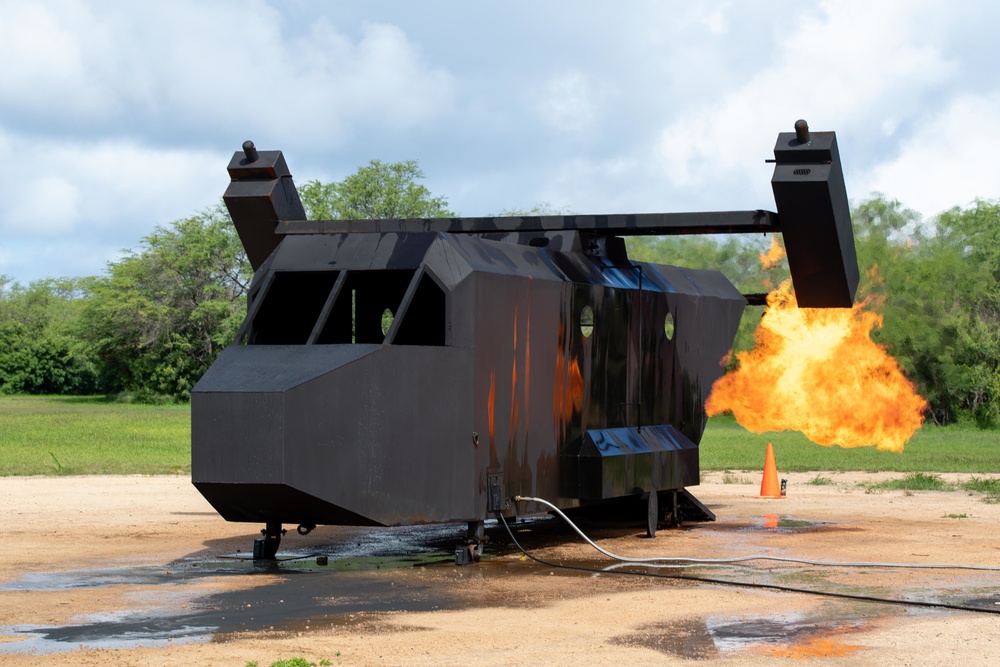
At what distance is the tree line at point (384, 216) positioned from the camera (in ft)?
140

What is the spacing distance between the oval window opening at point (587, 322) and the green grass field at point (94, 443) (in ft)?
40.4

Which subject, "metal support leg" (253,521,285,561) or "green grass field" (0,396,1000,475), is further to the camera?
"green grass field" (0,396,1000,475)

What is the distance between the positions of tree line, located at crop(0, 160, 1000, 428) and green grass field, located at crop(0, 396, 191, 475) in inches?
538

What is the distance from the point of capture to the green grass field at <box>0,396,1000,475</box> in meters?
26.0

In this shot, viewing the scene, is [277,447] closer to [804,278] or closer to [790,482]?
[804,278]

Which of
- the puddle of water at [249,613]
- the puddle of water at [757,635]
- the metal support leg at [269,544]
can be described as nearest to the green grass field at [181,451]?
the metal support leg at [269,544]

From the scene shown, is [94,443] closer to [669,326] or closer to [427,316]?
[669,326]

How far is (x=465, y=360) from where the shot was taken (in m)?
12.4

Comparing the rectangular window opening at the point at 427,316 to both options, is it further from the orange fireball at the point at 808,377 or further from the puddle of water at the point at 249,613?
the orange fireball at the point at 808,377

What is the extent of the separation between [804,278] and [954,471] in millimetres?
11969

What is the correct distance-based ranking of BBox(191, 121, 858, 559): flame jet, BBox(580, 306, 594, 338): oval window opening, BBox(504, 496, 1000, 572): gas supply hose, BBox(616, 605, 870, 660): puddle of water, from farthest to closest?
BBox(580, 306, 594, 338): oval window opening → BBox(504, 496, 1000, 572): gas supply hose → BBox(191, 121, 858, 559): flame jet → BBox(616, 605, 870, 660): puddle of water

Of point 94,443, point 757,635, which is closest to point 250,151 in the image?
point 757,635

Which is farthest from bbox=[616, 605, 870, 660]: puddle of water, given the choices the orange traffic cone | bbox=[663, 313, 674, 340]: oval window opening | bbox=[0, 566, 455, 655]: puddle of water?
the orange traffic cone

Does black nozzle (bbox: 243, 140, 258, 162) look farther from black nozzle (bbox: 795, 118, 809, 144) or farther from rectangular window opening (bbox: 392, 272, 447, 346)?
black nozzle (bbox: 795, 118, 809, 144)
